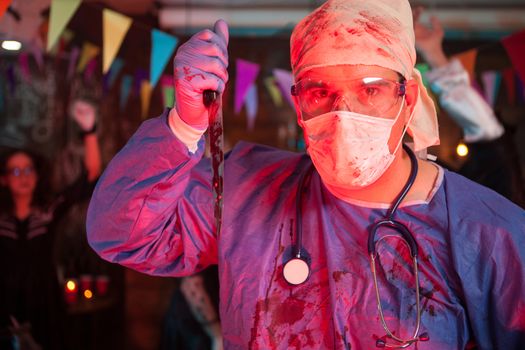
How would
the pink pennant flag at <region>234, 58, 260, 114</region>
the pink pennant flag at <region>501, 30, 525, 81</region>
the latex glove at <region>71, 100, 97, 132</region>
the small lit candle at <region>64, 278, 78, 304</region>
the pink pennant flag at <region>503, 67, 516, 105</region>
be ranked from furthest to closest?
the pink pennant flag at <region>503, 67, 516, 105</region>
the small lit candle at <region>64, 278, 78, 304</region>
the latex glove at <region>71, 100, 97, 132</region>
the pink pennant flag at <region>234, 58, 260, 114</region>
the pink pennant flag at <region>501, 30, 525, 81</region>

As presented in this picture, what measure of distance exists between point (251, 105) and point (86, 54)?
3.91ft

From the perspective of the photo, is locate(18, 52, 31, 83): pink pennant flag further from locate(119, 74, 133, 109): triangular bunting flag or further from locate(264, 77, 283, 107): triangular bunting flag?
locate(264, 77, 283, 107): triangular bunting flag

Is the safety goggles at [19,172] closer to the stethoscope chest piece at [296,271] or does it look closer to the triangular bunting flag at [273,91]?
the triangular bunting flag at [273,91]

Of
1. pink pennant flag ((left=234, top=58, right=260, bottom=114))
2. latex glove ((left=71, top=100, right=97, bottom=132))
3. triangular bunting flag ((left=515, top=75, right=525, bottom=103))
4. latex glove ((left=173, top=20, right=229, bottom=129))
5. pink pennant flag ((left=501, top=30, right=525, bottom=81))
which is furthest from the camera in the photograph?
triangular bunting flag ((left=515, top=75, right=525, bottom=103))

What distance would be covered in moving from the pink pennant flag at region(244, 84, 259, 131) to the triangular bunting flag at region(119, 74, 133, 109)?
32.7 inches

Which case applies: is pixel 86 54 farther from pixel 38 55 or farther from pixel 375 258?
pixel 375 258

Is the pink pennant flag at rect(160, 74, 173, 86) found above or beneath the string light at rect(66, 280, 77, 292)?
above

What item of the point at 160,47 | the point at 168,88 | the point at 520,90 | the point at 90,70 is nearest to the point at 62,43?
the point at 90,70

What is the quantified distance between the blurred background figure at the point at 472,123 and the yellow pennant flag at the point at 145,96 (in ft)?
6.95

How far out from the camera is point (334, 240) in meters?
1.49

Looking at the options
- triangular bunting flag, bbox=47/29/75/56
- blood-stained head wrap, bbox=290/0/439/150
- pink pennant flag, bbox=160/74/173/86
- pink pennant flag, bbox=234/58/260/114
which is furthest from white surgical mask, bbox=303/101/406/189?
triangular bunting flag, bbox=47/29/75/56

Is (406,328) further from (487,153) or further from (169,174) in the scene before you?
(487,153)

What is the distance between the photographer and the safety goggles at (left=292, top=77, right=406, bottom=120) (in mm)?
1398

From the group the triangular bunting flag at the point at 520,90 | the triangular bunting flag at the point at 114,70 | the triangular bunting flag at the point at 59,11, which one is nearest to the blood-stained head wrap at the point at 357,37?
the triangular bunting flag at the point at 59,11
